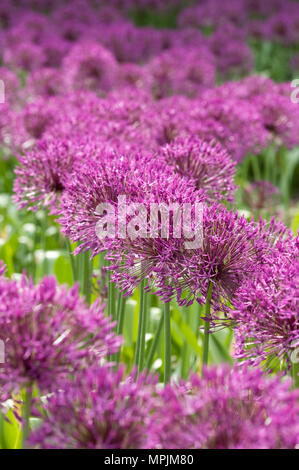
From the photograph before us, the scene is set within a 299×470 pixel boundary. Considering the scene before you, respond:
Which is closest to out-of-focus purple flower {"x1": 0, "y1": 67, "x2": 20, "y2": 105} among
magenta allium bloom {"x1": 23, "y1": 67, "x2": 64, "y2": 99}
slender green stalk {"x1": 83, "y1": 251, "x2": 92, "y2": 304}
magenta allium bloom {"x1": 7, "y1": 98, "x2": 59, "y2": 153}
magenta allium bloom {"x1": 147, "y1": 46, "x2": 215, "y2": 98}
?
magenta allium bloom {"x1": 23, "y1": 67, "x2": 64, "y2": 99}

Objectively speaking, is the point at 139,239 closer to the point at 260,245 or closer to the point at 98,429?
the point at 260,245

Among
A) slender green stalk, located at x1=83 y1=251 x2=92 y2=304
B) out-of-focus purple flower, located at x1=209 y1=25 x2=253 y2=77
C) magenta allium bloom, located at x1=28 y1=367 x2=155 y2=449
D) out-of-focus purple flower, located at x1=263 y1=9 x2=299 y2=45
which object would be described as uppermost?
out-of-focus purple flower, located at x1=263 y1=9 x2=299 y2=45

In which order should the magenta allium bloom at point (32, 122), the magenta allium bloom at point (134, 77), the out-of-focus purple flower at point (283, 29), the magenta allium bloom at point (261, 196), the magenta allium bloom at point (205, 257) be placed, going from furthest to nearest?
the out-of-focus purple flower at point (283, 29) < the magenta allium bloom at point (134, 77) < the magenta allium bloom at point (261, 196) < the magenta allium bloom at point (32, 122) < the magenta allium bloom at point (205, 257)

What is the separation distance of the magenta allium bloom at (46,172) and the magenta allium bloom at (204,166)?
10.7 inches

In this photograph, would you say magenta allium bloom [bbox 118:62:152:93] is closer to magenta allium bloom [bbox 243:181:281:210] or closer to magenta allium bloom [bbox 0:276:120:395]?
magenta allium bloom [bbox 243:181:281:210]

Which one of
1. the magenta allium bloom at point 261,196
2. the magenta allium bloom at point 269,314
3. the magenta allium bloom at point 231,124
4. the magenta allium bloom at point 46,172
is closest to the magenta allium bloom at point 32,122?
the magenta allium bloom at point 231,124

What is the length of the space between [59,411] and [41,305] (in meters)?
0.16

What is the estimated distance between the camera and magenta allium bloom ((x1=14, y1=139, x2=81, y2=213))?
1.69m

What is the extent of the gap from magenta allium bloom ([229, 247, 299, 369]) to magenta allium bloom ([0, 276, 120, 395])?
0.99ft

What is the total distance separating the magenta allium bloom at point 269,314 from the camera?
1.09 meters

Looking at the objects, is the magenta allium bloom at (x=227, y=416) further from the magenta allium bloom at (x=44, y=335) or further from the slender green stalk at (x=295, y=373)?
the slender green stalk at (x=295, y=373)

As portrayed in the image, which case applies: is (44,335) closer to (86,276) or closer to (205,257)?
(205,257)

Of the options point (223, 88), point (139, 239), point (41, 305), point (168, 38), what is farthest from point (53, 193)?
point (168, 38)

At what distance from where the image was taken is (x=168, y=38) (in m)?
6.23
